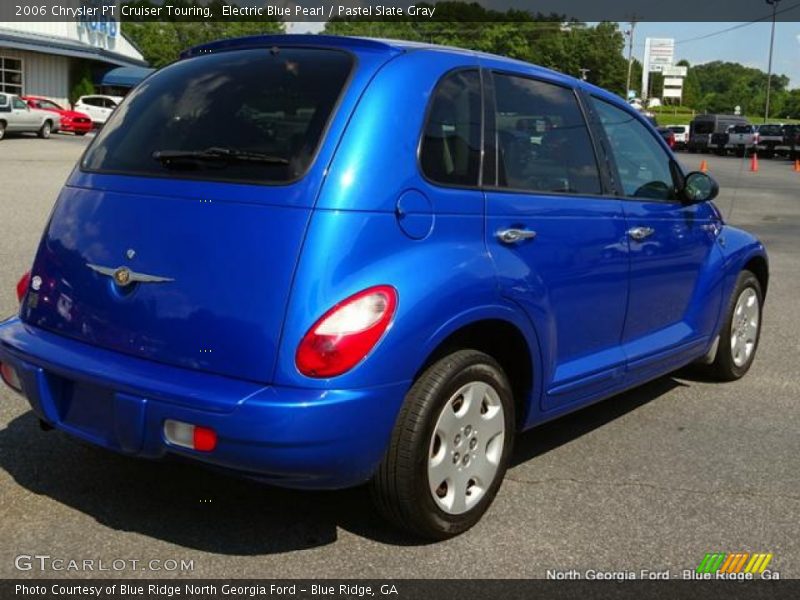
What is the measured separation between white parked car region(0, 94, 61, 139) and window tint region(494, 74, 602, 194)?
101 ft

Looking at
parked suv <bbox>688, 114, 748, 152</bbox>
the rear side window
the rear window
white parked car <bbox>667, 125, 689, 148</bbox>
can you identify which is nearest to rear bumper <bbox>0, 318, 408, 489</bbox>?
the rear window

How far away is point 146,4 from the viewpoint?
8000cm

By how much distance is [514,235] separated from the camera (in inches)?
139

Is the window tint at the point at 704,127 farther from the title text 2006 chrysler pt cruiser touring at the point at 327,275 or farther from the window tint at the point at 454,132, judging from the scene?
the window tint at the point at 454,132

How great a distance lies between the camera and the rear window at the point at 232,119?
318 centimetres

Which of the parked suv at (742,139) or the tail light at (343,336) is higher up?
the parked suv at (742,139)

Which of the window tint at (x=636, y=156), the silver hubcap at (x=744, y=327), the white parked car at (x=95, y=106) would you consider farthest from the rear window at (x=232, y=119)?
the white parked car at (x=95, y=106)

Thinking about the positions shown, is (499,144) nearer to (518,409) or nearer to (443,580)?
(518,409)

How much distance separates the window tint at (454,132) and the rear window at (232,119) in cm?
38

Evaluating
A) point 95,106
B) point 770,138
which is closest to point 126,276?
point 95,106

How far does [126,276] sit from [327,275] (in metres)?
0.78

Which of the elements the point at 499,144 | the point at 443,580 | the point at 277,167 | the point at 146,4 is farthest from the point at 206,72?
the point at 146,4

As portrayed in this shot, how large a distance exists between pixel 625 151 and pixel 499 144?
1.18 m

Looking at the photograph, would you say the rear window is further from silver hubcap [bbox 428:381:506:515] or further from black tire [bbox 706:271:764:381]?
black tire [bbox 706:271:764:381]
